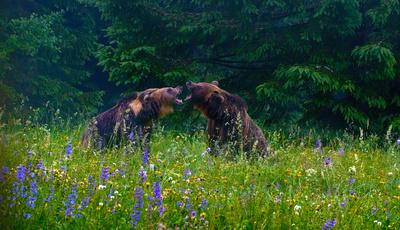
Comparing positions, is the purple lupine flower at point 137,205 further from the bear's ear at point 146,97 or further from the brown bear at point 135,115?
the bear's ear at point 146,97

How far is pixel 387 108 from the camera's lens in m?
11.2

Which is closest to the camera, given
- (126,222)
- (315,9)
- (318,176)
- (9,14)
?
(126,222)

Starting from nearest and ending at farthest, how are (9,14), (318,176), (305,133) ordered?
(318,176) → (305,133) → (9,14)

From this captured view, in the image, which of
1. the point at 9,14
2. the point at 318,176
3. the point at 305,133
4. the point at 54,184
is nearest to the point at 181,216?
the point at 54,184

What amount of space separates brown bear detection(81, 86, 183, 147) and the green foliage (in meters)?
6.98

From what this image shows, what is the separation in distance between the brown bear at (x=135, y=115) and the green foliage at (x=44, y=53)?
6.98 m

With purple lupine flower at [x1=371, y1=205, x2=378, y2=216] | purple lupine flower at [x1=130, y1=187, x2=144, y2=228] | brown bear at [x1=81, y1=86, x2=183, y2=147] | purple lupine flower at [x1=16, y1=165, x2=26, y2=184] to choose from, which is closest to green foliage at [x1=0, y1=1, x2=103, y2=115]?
brown bear at [x1=81, y1=86, x2=183, y2=147]

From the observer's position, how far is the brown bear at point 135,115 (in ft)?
22.7

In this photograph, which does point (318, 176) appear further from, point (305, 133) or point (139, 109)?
point (305, 133)

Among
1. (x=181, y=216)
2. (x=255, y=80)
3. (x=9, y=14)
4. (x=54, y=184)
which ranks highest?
(x=9, y=14)

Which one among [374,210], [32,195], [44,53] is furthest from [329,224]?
[44,53]

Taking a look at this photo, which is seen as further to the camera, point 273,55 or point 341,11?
point 273,55

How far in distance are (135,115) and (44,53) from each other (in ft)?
36.9

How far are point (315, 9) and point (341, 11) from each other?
2.74ft
